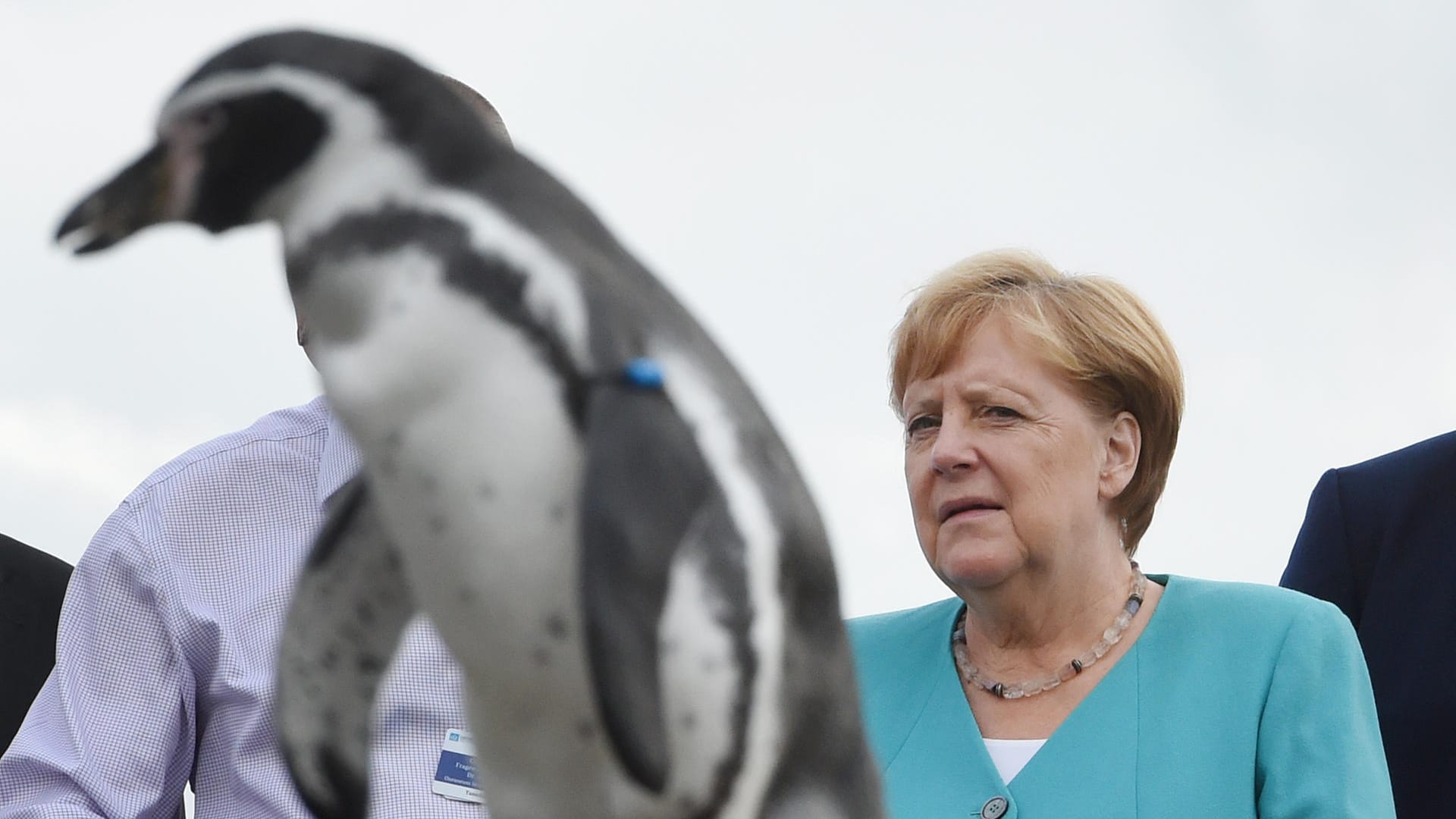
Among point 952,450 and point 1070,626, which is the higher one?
point 952,450

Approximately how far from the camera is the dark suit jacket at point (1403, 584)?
182cm

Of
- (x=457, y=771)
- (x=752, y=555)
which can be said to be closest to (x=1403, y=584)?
(x=457, y=771)

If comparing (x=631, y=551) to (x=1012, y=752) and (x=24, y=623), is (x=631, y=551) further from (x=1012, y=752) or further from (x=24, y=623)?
(x=24, y=623)

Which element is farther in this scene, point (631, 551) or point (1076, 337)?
point (1076, 337)

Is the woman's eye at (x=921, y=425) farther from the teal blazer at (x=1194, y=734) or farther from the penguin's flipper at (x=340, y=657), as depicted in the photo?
the penguin's flipper at (x=340, y=657)

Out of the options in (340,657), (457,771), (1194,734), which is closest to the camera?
(340,657)

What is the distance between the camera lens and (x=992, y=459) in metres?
1.69

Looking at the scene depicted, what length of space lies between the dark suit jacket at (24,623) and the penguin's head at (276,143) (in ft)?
5.11

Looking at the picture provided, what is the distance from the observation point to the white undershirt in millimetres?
1651

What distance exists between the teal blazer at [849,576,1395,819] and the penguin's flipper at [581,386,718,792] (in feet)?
3.62

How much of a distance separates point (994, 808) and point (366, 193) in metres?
1.16

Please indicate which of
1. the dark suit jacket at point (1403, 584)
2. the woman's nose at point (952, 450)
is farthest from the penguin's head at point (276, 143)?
the dark suit jacket at point (1403, 584)

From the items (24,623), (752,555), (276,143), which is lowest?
(24,623)

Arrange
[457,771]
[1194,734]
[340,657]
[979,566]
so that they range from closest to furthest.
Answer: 1. [340,657]
2. [457,771]
3. [1194,734]
4. [979,566]
